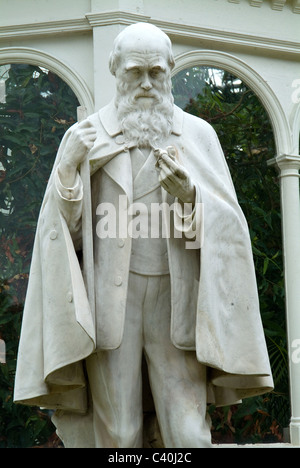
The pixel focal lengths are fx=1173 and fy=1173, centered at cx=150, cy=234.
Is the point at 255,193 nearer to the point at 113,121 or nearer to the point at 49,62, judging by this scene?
the point at 49,62

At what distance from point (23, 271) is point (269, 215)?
7.58 ft

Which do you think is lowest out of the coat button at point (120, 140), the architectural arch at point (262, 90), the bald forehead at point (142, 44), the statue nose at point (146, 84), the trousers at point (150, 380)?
the trousers at point (150, 380)

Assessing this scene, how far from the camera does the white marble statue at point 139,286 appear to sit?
4.46 m

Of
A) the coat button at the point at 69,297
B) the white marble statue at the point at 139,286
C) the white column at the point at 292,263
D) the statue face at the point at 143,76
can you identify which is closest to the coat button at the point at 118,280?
the white marble statue at the point at 139,286

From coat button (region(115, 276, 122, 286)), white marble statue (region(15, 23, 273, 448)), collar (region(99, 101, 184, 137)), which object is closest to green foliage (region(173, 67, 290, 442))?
collar (region(99, 101, 184, 137))

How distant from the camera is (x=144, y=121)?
15.4 feet

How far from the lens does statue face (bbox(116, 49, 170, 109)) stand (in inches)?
181

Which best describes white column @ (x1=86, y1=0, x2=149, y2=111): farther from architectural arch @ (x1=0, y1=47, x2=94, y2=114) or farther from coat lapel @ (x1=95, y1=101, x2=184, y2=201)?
coat lapel @ (x1=95, y1=101, x2=184, y2=201)

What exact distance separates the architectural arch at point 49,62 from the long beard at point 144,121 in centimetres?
530

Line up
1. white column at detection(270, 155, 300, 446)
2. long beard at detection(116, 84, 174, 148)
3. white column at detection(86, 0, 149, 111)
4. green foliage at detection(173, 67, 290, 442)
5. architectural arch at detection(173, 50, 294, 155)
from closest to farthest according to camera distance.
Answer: long beard at detection(116, 84, 174, 148), white column at detection(86, 0, 149, 111), white column at detection(270, 155, 300, 446), green foliage at detection(173, 67, 290, 442), architectural arch at detection(173, 50, 294, 155)

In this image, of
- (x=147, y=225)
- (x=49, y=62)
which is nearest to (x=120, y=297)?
(x=147, y=225)

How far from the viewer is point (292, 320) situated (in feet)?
33.7

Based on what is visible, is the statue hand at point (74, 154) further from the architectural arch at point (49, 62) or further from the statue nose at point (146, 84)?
the architectural arch at point (49, 62)

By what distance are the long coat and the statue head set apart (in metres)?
0.08
